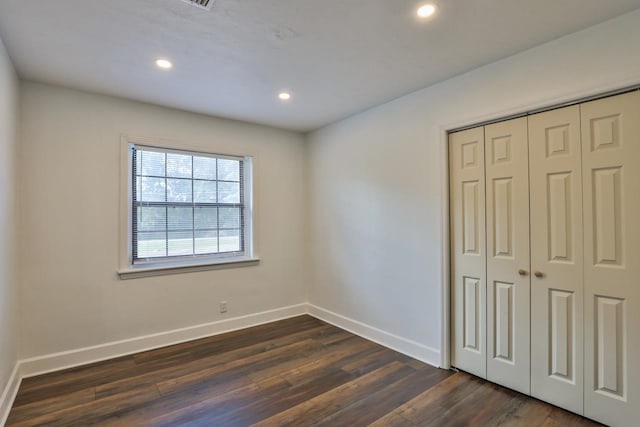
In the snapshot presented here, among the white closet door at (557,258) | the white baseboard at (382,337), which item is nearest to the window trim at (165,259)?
the white baseboard at (382,337)

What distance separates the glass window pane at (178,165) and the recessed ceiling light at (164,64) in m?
1.19

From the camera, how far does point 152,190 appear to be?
3402mm

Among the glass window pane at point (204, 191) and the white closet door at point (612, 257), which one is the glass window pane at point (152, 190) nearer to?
the glass window pane at point (204, 191)

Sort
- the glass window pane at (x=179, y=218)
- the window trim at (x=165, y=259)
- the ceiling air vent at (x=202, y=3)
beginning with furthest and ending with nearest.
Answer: the glass window pane at (x=179, y=218) → the window trim at (x=165, y=259) → the ceiling air vent at (x=202, y=3)

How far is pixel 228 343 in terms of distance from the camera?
11.2 ft

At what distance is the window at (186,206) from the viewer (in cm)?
333

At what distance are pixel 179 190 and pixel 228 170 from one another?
2.11ft

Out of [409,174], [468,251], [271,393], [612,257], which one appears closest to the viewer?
[612,257]

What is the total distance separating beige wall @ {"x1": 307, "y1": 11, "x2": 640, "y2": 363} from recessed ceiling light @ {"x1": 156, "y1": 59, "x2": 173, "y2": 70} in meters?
2.00

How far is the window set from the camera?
3332 millimetres

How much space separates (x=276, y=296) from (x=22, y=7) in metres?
3.48

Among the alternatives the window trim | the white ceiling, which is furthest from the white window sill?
the white ceiling

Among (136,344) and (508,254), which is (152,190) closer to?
(136,344)

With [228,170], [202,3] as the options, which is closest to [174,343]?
[228,170]
